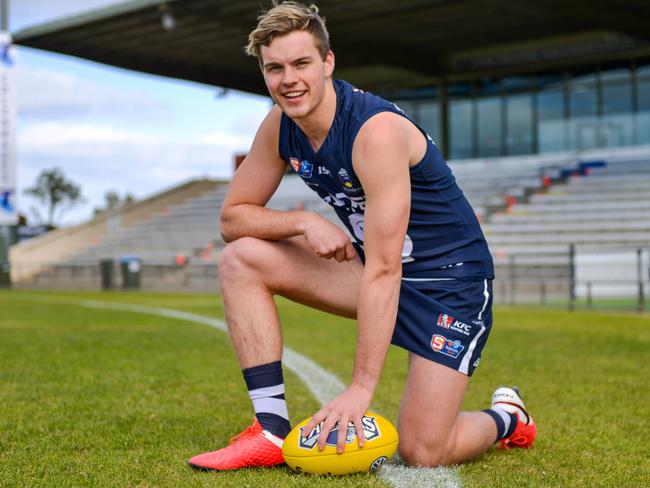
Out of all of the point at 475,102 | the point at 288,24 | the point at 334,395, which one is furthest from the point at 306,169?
the point at 475,102

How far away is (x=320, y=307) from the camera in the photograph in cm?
420

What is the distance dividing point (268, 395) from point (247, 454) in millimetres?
279

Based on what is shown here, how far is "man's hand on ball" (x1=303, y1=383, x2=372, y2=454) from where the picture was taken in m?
3.35

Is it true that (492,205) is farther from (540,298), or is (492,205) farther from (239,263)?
(239,263)

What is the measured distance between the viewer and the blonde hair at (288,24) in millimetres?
3492

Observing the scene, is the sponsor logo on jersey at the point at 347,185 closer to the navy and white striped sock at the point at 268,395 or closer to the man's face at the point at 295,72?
the man's face at the point at 295,72

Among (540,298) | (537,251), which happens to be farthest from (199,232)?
(540,298)

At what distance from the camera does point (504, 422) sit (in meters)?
4.14

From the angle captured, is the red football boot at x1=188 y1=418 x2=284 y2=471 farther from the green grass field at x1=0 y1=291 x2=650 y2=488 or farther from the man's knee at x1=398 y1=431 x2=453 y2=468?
the man's knee at x1=398 y1=431 x2=453 y2=468

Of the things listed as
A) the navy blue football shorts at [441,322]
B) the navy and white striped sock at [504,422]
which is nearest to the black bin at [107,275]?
the navy and white striped sock at [504,422]

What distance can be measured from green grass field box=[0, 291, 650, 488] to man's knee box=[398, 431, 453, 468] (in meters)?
0.11

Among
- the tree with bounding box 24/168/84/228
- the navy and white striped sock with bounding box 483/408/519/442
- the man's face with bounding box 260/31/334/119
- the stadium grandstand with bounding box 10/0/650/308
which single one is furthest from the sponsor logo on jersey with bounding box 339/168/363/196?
the tree with bounding box 24/168/84/228

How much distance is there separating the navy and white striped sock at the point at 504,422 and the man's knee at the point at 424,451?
0.38 metres

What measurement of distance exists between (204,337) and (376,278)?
22.6 feet
